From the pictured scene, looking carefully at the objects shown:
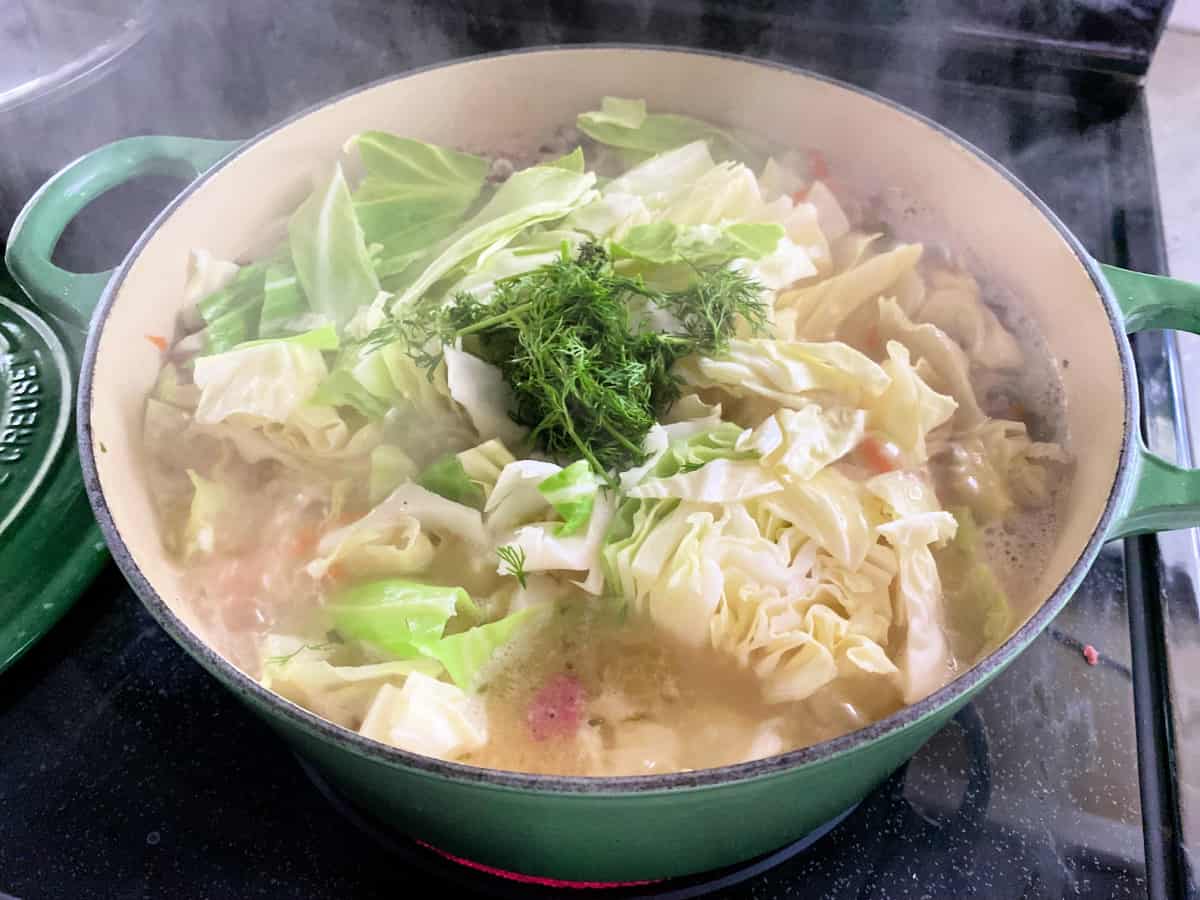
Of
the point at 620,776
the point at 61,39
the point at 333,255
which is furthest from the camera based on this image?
the point at 61,39

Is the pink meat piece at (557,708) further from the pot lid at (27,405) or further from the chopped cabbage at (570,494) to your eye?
the pot lid at (27,405)

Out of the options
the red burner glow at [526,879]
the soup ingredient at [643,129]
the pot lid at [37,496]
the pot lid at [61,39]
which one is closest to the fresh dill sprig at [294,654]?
the red burner glow at [526,879]

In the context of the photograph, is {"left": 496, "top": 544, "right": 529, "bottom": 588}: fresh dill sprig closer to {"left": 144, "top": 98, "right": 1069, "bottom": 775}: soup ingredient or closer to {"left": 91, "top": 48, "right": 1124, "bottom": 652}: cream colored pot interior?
{"left": 144, "top": 98, "right": 1069, "bottom": 775}: soup ingredient

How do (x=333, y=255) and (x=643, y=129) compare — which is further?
(x=643, y=129)

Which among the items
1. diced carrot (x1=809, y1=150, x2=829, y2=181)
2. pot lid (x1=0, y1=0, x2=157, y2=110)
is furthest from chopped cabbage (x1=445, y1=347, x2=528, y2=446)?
pot lid (x1=0, y1=0, x2=157, y2=110)

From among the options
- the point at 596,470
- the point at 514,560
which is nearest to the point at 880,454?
the point at 596,470

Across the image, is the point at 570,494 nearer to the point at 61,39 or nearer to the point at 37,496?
the point at 37,496
